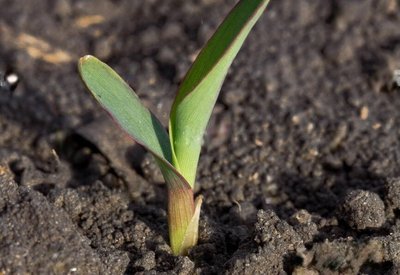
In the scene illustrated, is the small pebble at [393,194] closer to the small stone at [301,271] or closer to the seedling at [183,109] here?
the small stone at [301,271]

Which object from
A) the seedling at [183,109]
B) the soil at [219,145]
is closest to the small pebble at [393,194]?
the soil at [219,145]

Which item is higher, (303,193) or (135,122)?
(135,122)

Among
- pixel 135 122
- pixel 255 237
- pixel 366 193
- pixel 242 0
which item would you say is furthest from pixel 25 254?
pixel 366 193

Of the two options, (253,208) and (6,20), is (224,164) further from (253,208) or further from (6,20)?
(6,20)

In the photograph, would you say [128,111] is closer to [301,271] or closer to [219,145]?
[301,271]

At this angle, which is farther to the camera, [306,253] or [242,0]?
[306,253]

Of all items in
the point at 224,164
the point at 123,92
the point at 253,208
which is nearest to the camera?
the point at 123,92

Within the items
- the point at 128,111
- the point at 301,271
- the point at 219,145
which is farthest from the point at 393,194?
the point at 128,111
